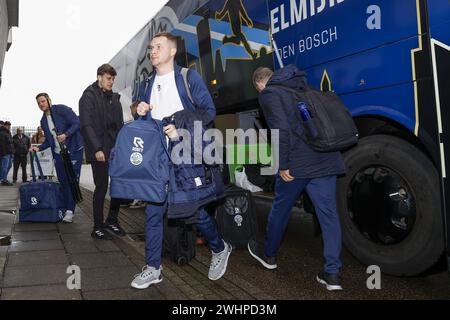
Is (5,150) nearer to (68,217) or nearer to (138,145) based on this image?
(68,217)

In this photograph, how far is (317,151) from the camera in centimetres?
301

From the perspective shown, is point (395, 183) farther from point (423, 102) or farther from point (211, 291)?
point (211, 291)

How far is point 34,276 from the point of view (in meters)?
3.30

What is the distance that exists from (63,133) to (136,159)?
119 inches

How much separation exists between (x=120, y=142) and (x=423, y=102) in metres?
1.99

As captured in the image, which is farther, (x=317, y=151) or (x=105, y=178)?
(x=105, y=178)

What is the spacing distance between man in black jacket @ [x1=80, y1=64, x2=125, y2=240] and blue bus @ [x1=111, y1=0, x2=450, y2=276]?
5.84 feet

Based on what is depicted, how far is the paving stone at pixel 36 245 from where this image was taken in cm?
421

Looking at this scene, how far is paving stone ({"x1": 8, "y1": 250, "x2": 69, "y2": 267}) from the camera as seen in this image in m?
3.70

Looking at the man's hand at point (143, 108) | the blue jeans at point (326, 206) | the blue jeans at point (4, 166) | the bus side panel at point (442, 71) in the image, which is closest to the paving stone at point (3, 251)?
the man's hand at point (143, 108)
